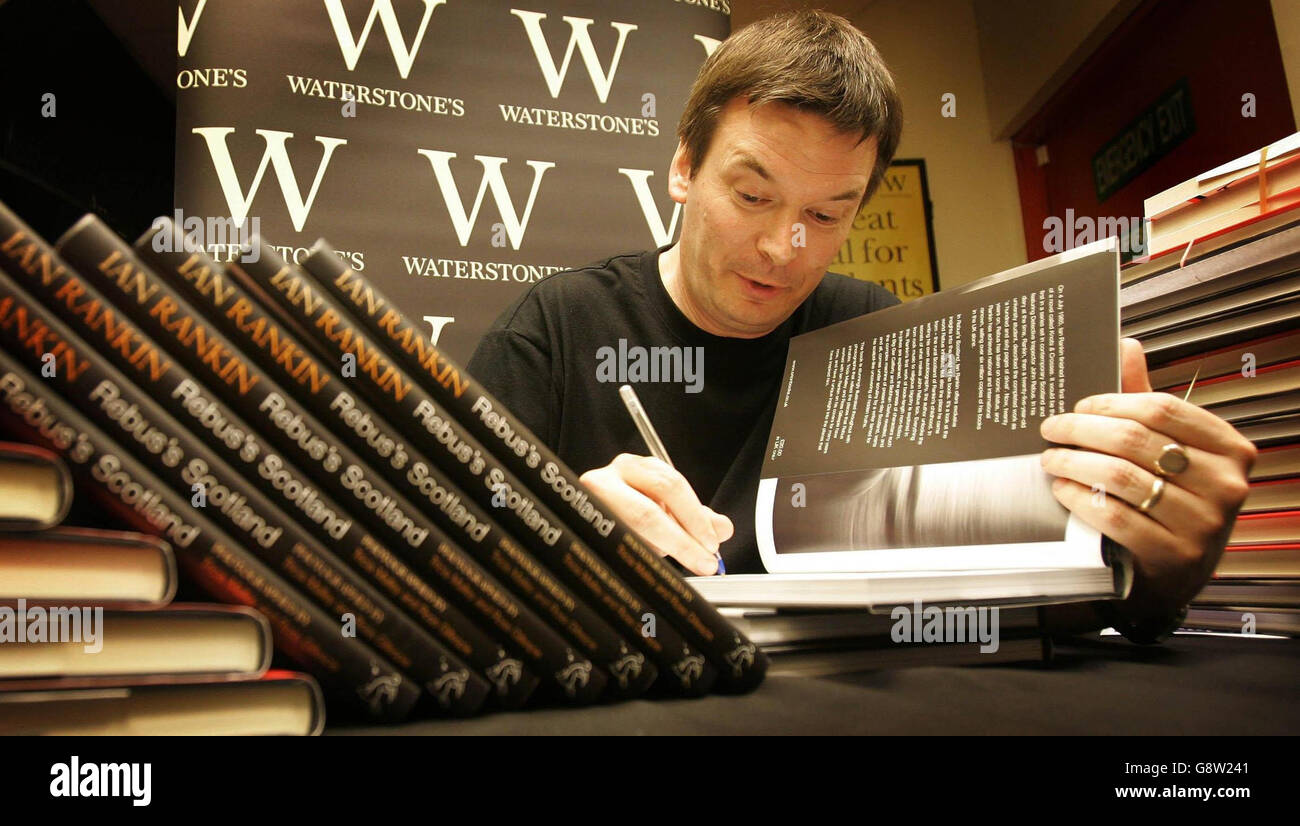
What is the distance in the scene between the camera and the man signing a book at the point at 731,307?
54 cm

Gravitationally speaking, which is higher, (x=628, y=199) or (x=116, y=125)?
(x=116, y=125)

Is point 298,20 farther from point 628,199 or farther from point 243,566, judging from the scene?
point 243,566

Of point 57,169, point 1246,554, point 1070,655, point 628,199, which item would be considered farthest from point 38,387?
point 57,169

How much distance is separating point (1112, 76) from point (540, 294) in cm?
218

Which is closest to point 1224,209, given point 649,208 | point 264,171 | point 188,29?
point 649,208

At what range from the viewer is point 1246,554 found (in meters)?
0.58

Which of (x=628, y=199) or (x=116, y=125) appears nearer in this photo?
(x=628, y=199)

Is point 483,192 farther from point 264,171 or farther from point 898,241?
point 898,241

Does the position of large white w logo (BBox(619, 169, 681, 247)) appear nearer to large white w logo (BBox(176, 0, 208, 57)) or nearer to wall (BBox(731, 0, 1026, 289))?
large white w logo (BBox(176, 0, 208, 57))

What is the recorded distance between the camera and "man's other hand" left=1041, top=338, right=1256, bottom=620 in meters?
0.46

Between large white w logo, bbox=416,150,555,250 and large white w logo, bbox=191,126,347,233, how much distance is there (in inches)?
7.8

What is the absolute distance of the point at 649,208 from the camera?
5.69ft

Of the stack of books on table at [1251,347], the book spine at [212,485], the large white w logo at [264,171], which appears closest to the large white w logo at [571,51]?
the large white w logo at [264,171]

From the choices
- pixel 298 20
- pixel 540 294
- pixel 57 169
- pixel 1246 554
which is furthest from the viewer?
pixel 57 169
